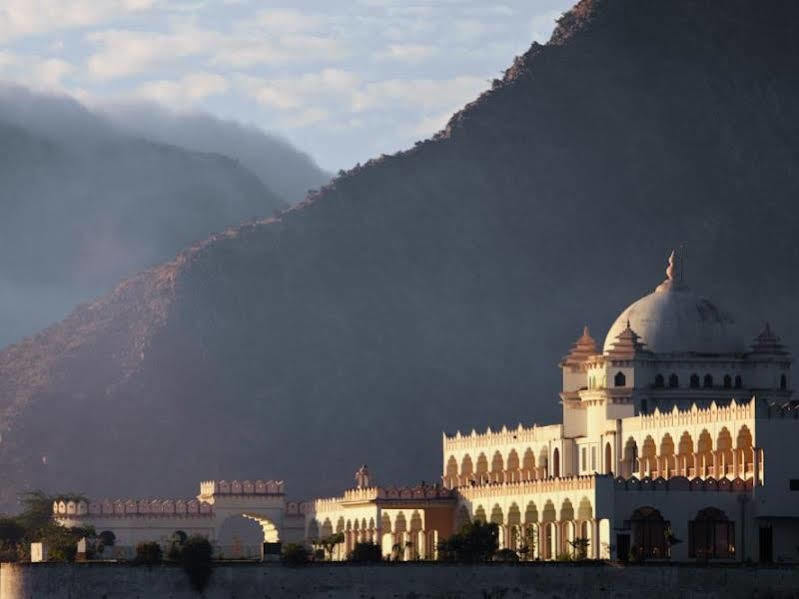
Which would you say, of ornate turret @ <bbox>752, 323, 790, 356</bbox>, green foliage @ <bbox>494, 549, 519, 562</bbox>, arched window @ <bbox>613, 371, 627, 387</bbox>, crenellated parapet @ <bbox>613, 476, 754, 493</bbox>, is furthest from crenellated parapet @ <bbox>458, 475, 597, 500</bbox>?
→ ornate turret @ <bbox>752, 323, 790, 356</bbox>

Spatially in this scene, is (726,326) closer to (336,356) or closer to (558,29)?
(336,356)

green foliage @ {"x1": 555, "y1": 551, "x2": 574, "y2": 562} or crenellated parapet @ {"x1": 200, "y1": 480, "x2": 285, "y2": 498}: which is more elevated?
crenellated parapet @ {"x1": 200, "y1": 480, "x2": 285, "y2": 498}

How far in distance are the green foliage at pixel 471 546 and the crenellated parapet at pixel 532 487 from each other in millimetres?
4243

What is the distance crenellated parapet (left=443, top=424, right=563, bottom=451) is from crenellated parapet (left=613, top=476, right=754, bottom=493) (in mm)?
16925

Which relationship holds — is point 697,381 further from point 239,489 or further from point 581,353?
point 239,489

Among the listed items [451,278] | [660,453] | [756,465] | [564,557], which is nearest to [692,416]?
[660,453]

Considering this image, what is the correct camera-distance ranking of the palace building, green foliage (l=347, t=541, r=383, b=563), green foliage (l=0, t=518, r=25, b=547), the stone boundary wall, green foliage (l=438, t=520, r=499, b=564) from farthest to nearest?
green foliage (l=0, t=518, r=25, b=547) → the palace building → green foliage (l=438, t=520, r=499, b=564) → green foliage (l=347, t=541, r=383, b=563) → the stone boundary wall

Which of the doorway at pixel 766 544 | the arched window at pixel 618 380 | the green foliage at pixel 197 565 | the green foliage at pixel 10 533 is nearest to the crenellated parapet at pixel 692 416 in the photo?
the arched window at pixel 618 380

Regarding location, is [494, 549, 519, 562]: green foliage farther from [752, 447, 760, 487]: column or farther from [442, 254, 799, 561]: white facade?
[752, 447, 760, 487]: column

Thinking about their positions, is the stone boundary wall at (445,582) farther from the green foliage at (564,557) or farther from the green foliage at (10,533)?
the green foliage at (10,533)

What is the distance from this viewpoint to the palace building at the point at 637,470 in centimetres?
10644

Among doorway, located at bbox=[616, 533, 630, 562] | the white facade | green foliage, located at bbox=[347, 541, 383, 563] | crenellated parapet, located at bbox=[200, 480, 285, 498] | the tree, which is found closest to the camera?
green foliage, located at bbox=[347, 541, 383, 563]

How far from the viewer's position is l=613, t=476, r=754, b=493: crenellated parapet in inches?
4186

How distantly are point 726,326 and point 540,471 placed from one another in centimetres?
1077
